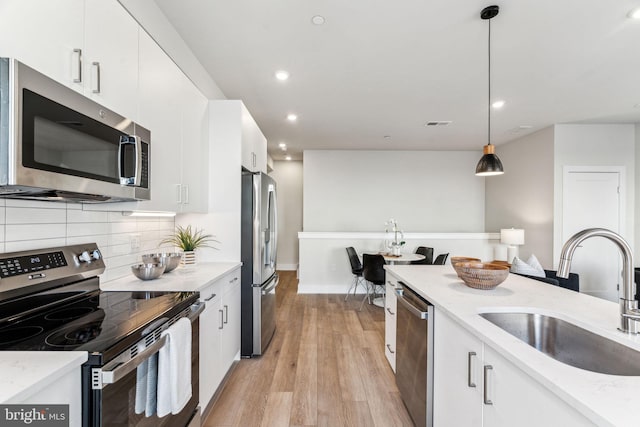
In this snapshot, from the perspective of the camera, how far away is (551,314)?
1.38 metres

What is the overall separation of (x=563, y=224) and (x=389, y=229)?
8.87 feet

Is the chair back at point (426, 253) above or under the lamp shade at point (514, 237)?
under

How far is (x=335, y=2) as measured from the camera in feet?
6.55

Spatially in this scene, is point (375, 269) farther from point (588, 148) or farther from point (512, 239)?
point (588, 148)

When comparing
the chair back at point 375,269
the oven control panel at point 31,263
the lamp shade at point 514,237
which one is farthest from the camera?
the lamp shade at point 514,237

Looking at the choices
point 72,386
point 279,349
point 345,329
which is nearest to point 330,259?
point 345,329

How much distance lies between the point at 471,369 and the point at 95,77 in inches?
79.8

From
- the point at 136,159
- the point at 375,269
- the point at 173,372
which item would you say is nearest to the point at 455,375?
the point at 173,372

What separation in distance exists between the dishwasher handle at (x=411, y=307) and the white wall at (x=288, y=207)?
563 cm

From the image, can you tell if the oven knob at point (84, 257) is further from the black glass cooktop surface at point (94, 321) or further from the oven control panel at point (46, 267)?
the black glass cooktop surface at point (94, 321)

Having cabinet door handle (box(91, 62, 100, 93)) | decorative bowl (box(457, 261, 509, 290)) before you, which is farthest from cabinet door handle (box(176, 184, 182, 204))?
decorative bowl (box(457, 261, 509, 290))

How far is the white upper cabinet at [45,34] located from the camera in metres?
0.98

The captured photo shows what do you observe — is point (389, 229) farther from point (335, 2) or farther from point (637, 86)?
point (335, 2)

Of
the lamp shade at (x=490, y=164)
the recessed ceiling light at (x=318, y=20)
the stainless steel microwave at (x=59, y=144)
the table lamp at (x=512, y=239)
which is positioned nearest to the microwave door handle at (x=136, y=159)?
the stainless steel microwave at (x=59, y=144)
